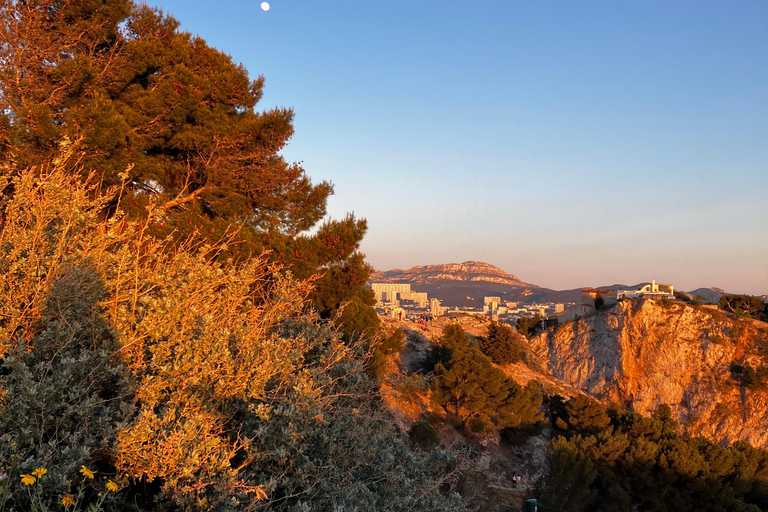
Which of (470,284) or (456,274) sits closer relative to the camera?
(470,284)

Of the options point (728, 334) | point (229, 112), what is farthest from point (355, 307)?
point (728, 334)

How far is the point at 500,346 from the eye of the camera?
21.8m

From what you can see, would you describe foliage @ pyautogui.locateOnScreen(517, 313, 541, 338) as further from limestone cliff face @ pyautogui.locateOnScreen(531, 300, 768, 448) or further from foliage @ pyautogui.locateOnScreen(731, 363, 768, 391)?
foliage @ pyautogui.locateOnScreen(731, 363, 768, 391)

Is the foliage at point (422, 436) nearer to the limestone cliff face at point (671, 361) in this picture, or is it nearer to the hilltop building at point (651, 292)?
the limestone cliff face at point (671, 361)

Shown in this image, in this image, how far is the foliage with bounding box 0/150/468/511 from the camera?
2297 millimetres

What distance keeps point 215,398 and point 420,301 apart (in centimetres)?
9146

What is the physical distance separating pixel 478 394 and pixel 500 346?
728 centimetres

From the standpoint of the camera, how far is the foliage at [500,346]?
2155 cm

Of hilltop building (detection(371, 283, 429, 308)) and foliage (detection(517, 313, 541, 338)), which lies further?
hilltop building (detection(371, 283, 429, 308))

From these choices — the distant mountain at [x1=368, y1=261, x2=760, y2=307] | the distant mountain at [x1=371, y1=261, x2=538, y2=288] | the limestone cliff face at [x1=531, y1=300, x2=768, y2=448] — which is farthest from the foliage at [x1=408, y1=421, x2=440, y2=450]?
the distant mountain at [x1=371, y1=261, x2=538, y2=288]

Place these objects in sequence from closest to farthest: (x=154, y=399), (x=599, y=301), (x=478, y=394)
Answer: (x=154, y=399), (x=478, y=394), (x=599, y=301)

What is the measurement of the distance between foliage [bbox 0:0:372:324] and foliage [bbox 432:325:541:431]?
19.8 feet

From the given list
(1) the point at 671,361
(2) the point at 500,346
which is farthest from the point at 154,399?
(1) the point at 671,361

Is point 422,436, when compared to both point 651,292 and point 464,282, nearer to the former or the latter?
point 651,292
